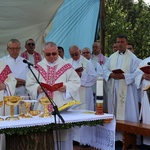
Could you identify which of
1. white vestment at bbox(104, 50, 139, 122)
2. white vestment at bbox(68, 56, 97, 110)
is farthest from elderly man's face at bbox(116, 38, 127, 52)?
white vestment at bbox(68, 56, 97, 110)

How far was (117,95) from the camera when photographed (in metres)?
6.94

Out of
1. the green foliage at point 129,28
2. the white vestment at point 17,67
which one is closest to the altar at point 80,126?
the white vestment at point 17,67

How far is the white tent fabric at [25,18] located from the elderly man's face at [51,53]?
277 centimetres

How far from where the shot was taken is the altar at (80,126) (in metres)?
3.86

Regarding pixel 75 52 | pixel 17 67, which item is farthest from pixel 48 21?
pixel 17 67

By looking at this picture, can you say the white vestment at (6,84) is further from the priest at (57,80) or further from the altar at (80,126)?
the altar at (80,126)

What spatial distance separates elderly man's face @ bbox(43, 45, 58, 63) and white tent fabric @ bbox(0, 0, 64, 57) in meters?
2.77

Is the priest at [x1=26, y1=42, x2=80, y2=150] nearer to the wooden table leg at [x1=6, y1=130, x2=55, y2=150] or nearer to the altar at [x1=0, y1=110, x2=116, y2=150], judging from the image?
the altar at [x1=0, y1=110, x2=116, y2=150]

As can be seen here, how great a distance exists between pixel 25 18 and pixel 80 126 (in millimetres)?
4435

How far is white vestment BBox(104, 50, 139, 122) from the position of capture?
6719 millimetres

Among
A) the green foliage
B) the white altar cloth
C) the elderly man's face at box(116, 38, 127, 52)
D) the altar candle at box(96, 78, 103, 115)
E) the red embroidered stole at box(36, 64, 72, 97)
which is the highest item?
the green foliage

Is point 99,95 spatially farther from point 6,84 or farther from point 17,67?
point 17,67

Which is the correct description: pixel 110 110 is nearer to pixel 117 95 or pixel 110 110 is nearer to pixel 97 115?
pixel 117 95

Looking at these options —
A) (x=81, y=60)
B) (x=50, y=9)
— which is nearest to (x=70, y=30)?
(x=50, y=9)
